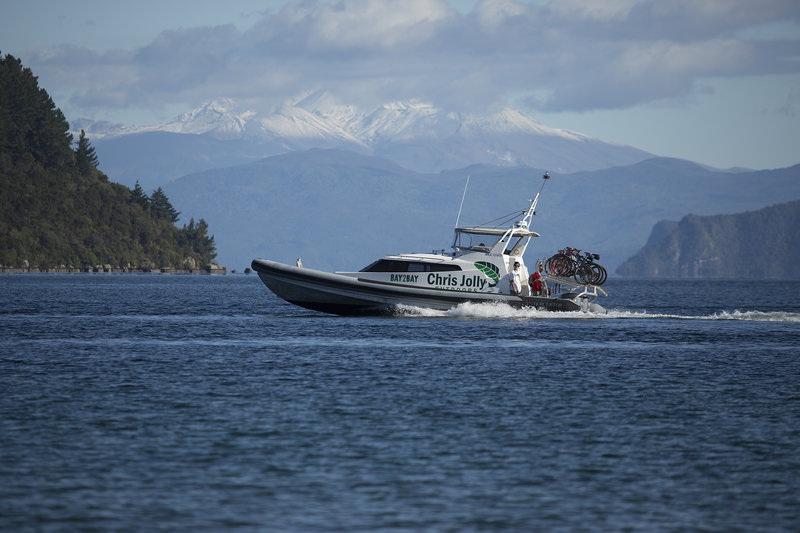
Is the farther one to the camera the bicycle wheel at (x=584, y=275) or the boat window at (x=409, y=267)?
the bicycle wheel at (x=584, y=275)

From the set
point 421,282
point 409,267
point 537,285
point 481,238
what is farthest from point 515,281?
point 409,267

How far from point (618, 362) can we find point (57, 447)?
20692mm

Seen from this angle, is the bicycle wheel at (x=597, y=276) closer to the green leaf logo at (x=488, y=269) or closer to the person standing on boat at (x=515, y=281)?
the person standing on boat at (x=515, y=281)

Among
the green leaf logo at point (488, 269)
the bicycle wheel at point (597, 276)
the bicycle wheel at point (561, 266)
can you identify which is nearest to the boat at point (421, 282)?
the green leaf logo at point (488, 269)

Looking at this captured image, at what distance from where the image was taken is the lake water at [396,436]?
14.7m

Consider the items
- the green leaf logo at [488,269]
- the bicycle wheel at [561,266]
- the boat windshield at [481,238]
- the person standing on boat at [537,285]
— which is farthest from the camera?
the bicycle wheel at [561,266]

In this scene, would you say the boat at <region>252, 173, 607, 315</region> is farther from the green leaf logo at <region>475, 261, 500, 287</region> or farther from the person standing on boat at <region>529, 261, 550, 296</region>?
the person standing on boat at <region>529, 261, 550, 296</region>

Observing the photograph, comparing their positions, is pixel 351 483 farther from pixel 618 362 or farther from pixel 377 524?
pixel 618 362

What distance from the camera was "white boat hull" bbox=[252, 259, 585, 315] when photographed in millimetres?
47781

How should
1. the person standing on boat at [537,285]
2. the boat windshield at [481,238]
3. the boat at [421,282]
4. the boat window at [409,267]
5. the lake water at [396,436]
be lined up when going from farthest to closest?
the person standing on boat at [537,285]
the boat windshield at [481,238]
the boat at [421,282]
the boat window at [409,267]
the lake water at [396,436]

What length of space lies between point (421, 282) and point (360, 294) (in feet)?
9.84

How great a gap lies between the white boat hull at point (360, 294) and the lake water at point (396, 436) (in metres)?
7.93

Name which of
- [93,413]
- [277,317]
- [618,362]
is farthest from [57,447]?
[277,317]

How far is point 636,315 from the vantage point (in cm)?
5719
